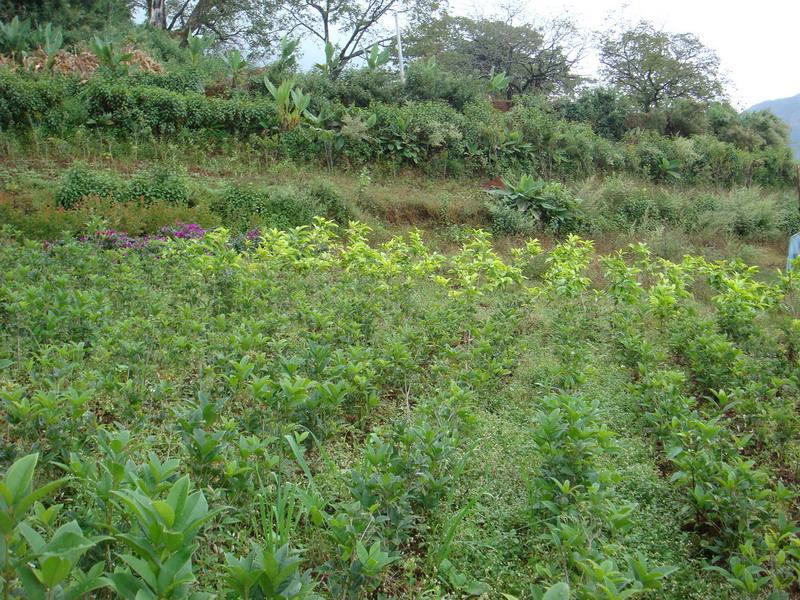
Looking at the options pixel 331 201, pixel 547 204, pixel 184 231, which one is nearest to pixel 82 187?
pixel 184 231

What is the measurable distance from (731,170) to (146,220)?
56.3 ft

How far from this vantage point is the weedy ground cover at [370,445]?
1851 mm

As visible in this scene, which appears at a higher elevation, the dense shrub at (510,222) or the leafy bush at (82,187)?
the leafy bush at (82,187)

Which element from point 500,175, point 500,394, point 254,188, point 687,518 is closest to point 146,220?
point 254,188

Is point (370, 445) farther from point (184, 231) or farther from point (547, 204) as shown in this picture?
point (547, 204)

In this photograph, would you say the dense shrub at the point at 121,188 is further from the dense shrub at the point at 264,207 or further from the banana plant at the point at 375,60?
the banana plant at the point at 375,60

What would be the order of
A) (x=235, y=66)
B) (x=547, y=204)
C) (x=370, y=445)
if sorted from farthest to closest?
(x=235, y=66), (x=547, y=204), (x=370, y=445)

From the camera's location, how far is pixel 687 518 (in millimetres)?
2752

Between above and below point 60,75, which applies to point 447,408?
below

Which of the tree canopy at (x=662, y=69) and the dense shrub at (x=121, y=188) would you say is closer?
the dense shrub at (x=121, y=188)

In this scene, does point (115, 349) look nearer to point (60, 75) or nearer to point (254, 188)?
point (254, 188)

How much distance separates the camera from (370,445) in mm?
2490

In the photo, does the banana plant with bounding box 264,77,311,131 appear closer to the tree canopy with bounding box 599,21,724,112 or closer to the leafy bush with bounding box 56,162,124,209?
the leafy bush with bounding box 56,162,124,209

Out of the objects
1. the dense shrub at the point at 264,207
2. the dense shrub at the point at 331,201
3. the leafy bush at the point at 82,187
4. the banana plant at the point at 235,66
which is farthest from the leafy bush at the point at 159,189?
the banana plant at the point at 235,66
